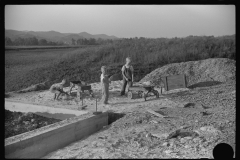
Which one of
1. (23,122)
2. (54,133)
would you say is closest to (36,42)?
(23,122)

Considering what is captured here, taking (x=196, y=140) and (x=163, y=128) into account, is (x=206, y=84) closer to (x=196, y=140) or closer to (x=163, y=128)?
(x=163, y=128)

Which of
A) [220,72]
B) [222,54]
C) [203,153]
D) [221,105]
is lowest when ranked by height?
[203,153]

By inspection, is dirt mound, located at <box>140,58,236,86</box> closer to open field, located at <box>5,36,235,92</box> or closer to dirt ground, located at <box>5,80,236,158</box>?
open field, located at <box>5,36,235,92</box>

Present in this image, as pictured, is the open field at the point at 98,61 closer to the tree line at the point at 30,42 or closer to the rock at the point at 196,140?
the tree line at the point at 30,42

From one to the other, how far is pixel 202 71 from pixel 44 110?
8741 mm

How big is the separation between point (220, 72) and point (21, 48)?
65.3 feet

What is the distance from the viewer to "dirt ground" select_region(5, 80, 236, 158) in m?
5.69

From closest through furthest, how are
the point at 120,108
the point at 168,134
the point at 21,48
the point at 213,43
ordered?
the point at 168,134
the point at 120,108
the point at 213,43
the point at 21,48

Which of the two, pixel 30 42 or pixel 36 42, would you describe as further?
pixel 36 42

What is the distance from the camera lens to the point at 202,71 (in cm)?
1471

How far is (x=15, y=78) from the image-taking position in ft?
58.4

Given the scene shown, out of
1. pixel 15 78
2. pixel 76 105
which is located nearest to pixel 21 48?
pixel 15 78

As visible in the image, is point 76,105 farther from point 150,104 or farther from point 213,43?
point 213,43

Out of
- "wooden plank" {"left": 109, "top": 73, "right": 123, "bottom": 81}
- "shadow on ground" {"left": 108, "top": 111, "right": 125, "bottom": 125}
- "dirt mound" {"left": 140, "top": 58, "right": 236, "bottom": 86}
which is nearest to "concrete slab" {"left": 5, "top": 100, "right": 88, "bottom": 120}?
"shadow on ground" {"left": 108, "top": 111, "right": 125, "bottom": 125}
